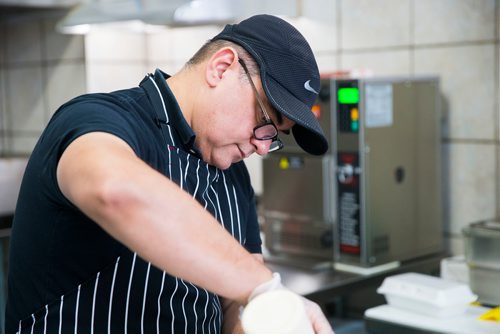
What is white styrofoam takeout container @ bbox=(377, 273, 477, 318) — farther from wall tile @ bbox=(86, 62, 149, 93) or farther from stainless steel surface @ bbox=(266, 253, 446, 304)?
wall tile @ bbox=(86, 62, 149, 93)

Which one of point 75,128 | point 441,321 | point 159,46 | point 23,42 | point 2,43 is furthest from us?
point 2,43

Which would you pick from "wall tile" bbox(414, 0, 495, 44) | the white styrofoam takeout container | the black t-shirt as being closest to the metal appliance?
"wall tile" bbox(414, 0, 495, 44)

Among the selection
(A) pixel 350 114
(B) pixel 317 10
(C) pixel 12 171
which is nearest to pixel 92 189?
(A) pixel 350 114

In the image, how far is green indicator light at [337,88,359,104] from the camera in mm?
2595

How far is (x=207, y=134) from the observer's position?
56.6 inches

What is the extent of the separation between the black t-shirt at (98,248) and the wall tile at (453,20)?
1666mm

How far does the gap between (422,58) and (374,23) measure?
10.6 inches

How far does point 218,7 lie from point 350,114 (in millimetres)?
651

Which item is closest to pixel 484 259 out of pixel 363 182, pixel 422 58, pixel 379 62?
pixel 363 182

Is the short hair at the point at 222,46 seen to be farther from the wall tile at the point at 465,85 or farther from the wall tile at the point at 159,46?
the wall tile at the point at 159,46

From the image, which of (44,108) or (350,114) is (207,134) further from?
(44,108)

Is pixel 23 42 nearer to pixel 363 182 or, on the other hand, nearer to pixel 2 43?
pixel 2 43

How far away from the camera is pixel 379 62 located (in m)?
3.10

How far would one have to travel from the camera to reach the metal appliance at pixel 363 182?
8.65 ft
